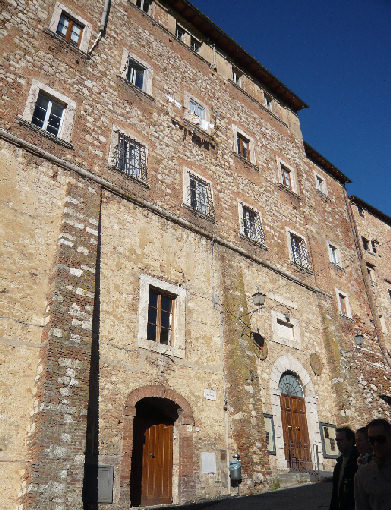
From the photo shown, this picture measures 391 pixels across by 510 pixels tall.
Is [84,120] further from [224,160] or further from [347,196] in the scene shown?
[347,196]

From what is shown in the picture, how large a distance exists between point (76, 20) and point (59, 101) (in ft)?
11.6

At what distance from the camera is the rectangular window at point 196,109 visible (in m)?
14.9

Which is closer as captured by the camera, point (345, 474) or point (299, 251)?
point (345, 474)

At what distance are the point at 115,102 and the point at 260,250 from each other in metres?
6.63

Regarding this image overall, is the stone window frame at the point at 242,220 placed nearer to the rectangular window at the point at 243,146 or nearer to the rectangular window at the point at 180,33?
the rectangular window at the point at 243,146

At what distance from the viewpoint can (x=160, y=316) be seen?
10.2 meters

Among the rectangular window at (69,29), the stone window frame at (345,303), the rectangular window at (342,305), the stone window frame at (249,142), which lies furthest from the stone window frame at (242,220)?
the rectangular window at (69,29)

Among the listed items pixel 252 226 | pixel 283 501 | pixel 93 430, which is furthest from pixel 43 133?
pixel 283 501

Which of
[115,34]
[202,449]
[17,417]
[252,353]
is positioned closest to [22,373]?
[17,417]

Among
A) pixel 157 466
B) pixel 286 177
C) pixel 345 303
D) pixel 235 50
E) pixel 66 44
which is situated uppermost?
pixel 235 50

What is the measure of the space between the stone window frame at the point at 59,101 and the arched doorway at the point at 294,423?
9.20 metres

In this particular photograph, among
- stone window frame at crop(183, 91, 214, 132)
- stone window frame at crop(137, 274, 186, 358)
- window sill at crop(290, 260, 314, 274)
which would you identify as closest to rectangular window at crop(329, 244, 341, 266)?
window sill at crop(290, 260, 314, 274)

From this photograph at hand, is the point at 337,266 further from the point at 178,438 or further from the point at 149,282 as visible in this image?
the point at 178,438

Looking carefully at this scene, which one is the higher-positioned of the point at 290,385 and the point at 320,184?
the point at 320,184
